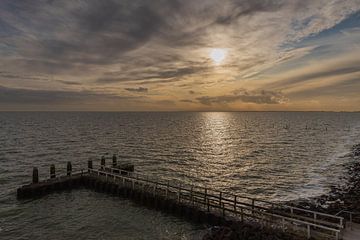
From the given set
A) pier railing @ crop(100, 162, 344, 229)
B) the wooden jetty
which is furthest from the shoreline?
the wooden jetty

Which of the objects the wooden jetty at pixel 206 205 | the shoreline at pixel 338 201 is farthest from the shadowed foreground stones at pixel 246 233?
the shoreline at pixel 338 201

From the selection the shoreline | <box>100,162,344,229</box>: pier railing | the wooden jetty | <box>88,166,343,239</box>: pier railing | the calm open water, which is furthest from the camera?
the shoreline

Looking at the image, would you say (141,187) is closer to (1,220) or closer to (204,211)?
(204,211)

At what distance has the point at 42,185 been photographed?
29625 millimetres

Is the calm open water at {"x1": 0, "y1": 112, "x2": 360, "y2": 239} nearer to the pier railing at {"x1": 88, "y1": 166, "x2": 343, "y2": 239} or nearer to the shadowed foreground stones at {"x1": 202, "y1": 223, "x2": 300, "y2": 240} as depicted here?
the pier railing at {"x1": 88, "y1": 166, "x2": 343, "y2": 239}

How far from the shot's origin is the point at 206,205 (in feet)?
75.3

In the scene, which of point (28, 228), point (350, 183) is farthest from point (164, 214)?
point (350, 183)

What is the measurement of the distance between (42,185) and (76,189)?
3.51 metres

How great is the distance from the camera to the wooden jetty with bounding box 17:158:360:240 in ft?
57.8

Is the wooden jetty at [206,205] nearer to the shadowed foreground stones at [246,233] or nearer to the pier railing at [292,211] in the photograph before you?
the pier railing at [292,211]

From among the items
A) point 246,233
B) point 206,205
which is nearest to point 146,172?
point 206,205

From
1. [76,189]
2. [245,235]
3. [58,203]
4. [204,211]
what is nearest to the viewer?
[245,235]

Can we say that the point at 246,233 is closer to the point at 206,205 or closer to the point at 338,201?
the point at 206,205

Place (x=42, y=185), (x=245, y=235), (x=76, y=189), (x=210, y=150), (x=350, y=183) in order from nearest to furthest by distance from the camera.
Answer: (x=245, y=235)
(x=42, y=185)
(x=76, y=189)
(x=350, y=183)
(x=210, y=150)
